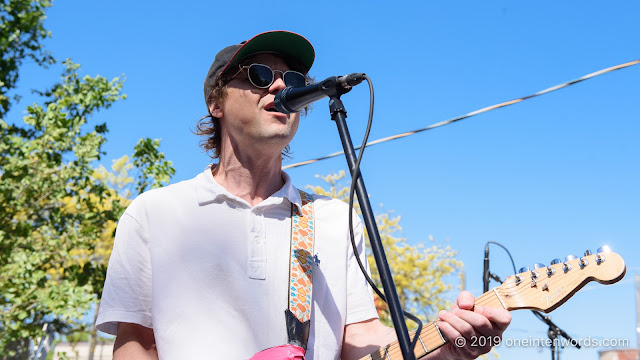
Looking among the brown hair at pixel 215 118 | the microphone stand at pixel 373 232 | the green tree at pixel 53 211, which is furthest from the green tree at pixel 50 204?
the microphone stand at pixel 373 232

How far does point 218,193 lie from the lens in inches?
90.5

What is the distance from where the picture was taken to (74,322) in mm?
5809

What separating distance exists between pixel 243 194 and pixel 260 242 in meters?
0.33

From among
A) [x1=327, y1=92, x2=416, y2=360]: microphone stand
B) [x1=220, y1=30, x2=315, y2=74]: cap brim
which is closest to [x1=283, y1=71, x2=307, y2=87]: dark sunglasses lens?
[x1=220, y1=30, x2=315, y2=74]: cap brim

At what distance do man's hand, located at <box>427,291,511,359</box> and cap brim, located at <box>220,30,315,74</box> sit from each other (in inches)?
53.4

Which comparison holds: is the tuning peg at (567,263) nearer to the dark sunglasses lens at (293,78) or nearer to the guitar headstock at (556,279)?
the guitar headstock at (556,279)

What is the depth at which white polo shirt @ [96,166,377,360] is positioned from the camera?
2023 mm

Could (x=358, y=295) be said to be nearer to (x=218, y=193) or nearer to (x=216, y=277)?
(x=216, y=277)

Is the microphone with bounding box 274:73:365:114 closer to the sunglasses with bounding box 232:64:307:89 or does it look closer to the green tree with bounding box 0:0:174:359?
the sunglasses with bounding box 232:64:307:89

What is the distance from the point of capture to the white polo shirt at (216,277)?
2023 millimetres

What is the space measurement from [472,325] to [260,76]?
1.38 metres

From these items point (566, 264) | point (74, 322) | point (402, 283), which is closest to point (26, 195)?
point (74, 322)

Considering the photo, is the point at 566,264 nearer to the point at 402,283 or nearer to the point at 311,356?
the point at 311,356

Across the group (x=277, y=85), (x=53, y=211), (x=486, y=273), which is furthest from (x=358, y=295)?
(x=53, y=211)
